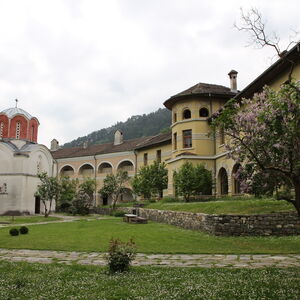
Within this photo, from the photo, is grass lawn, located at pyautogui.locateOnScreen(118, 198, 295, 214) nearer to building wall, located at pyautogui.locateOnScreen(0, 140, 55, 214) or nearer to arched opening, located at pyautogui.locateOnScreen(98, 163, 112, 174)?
building wall, located at pyautogui.locateOnScreen(0, 140, 55, 214)

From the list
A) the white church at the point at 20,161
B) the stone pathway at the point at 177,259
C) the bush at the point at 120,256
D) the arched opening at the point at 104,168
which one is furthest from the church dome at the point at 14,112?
the bush at the point at 120,256

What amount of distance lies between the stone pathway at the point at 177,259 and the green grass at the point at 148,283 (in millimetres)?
707

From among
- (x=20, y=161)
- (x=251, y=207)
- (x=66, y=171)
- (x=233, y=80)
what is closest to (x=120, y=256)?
(x=251, y=207)

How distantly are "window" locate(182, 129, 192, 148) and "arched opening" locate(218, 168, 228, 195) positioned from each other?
345 cm

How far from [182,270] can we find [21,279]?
3.27 meters

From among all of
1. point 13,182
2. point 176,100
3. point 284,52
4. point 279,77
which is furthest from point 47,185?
point 284,52

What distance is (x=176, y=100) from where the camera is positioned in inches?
1126

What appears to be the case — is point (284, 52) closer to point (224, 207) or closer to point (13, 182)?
point (224, 207)

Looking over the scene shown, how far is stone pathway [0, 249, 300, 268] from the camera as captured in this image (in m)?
7.99

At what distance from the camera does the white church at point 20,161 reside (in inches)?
1292

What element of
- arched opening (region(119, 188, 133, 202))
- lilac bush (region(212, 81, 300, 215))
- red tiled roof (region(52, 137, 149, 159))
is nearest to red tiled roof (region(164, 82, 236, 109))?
red tiled roof (region(52, 137, 149, 159))

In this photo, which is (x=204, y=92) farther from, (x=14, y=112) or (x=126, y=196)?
(x=126, y=196)

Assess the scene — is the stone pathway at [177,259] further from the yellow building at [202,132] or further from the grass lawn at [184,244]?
the yellow building at [202,132]

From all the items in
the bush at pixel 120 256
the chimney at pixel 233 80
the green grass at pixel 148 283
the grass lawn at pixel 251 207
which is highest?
the chimney at pixel 233 80
